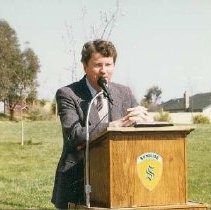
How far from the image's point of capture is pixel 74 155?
4.02 metres

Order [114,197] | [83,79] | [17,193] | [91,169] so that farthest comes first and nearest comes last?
[17,193] → [83,79] → [91,169] → [114,197]

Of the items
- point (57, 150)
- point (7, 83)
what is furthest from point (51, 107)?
point (57, 150)

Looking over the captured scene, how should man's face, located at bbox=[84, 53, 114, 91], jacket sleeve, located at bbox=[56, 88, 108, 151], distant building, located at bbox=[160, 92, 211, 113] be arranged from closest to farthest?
jacket sleeve, located at bbox=[56, 88, 108, 151], man's face, located at bbox=[84, 53, 114, 91], distant building, located at bbox=[160, 92, 211, 113]

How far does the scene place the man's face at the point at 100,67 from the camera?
394cm

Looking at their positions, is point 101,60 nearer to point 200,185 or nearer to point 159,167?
point 159,167

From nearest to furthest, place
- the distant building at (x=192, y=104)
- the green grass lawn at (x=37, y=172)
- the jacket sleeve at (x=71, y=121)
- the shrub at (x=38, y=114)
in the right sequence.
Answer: the jacket sleeve at (x=71, y=121) → the green grass lawn at (x=37, y=172) → the shrub at (x=38, y=114) → the distant building at (x=192, y=104)

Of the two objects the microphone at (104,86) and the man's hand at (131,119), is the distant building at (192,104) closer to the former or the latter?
the microphone at (104,86)

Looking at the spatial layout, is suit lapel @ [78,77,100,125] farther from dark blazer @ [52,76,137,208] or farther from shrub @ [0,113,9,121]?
shrub @ [0,113,9,121]

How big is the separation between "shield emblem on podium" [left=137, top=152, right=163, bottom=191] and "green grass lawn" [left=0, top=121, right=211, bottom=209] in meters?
6.50

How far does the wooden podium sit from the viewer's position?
3340 mm

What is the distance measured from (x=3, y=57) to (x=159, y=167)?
6061 cm

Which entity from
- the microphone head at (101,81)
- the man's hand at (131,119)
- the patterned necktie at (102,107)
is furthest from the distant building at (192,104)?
the man's hand at (131,119)

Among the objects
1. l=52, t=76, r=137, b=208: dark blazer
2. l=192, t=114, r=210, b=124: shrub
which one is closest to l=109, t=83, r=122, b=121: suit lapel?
l=52, t=76, r=137, b=208: dark blazer

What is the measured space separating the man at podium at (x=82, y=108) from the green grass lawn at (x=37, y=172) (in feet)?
18.8
